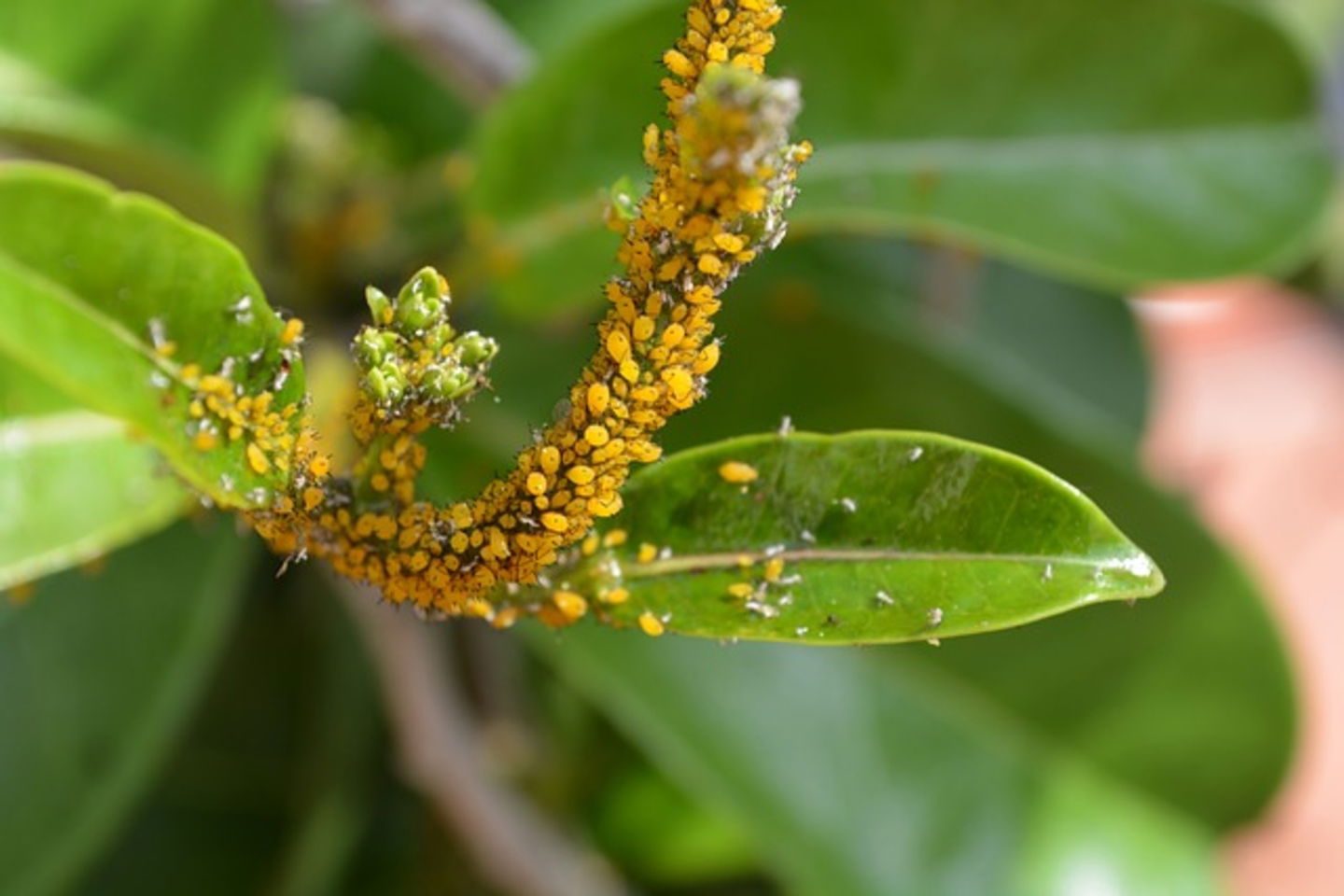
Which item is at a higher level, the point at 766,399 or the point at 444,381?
the point at 766,399

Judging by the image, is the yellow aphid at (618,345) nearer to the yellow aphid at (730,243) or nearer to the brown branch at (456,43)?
the yellow aphid at (730,243)

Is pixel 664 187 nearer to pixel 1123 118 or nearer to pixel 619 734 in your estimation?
pixel 1123 118

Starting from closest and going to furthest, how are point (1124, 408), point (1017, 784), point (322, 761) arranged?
point (1017, 784)
point (322, 761)
point (1124, 408)

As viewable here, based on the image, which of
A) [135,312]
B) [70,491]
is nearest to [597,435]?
[135,312]

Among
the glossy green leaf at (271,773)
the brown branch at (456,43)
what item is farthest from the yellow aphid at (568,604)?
the glossy green leaf at (271,773)

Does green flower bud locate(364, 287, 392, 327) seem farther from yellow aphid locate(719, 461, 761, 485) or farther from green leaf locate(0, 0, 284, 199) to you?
green leaf locate(0, 0, 284, 199)

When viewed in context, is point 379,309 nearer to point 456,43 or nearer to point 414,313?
point 414,313

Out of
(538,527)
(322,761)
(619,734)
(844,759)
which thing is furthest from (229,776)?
(538,527)
